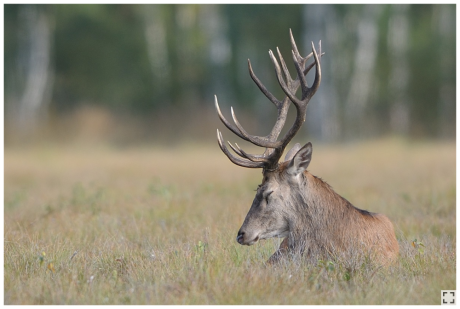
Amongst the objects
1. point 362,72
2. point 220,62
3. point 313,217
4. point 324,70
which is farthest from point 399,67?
point 313,217

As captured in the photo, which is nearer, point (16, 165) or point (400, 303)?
point (400, 303)

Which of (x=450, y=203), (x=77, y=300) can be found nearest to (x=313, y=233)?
(x=77, y=300)

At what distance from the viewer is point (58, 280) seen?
4.84 m

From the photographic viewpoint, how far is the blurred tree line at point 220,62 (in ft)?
79.1

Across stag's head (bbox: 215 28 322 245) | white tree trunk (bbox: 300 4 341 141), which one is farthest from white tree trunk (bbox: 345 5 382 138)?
stag's head (bbox: 215 28 322 245)

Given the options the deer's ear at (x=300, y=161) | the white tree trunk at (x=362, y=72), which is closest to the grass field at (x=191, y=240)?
the deer's ear at (x=300, y=161)

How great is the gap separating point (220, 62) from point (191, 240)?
17935 mm

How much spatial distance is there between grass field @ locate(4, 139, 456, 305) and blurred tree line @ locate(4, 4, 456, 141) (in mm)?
11517

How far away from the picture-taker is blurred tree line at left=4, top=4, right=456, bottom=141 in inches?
949

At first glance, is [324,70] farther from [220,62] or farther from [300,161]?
[300,161]

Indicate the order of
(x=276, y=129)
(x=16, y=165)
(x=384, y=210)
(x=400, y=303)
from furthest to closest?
(x=16, y=165) → (x=384, y=210) → (x=276, y=129) → (x=400, y=303)

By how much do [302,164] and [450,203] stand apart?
3810 millimetres

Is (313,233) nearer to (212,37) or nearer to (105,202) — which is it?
(105,202)

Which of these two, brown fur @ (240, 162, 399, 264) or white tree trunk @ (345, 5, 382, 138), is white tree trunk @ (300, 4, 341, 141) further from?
brown fur @ (240, 162, 399, 264)
